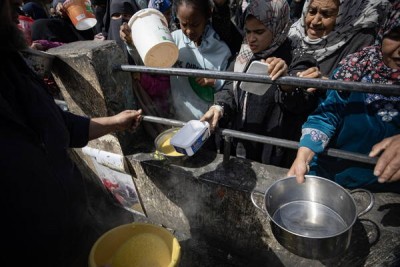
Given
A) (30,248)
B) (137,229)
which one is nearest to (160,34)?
(137,229)

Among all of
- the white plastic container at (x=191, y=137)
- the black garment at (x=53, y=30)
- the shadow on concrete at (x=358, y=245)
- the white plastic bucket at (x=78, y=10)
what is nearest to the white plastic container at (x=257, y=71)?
the white plastic container at (x=191, y=137)

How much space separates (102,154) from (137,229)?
1032 millimetres

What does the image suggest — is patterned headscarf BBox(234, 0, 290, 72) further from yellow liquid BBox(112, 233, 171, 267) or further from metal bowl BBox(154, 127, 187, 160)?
yellow liquid BBox(112, 233, 171, 267)

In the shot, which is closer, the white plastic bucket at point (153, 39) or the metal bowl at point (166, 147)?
the white plastic bucket at point (153, 39)

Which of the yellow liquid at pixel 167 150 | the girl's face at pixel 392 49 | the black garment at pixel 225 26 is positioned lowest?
the yellow liquid at pixel 167 150

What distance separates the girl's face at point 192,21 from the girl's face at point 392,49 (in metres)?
1.52

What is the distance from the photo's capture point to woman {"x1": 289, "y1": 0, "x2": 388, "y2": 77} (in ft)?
7.26

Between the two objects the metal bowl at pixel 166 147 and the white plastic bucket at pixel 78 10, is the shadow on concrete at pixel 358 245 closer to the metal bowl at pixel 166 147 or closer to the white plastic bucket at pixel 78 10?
the metal bowl at pixel 166 147

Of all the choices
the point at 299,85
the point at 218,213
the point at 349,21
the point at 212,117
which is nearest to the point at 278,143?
the point at 299,85

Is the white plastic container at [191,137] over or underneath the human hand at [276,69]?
underneath

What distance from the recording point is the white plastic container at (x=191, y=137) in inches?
66.4

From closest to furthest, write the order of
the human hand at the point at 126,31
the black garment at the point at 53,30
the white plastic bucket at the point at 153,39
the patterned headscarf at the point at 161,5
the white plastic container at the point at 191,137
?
1. the white plastic container at the point at 191,137
2. the white plastic bucket at the point at 153,39
3. the human hand at the point at 126,31
4. the patterned headscarf at the point at 161,5
5. the black garment at the point at 53,30

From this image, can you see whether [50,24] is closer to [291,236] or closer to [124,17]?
[124,17]

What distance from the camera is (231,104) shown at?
2293 millimetres
